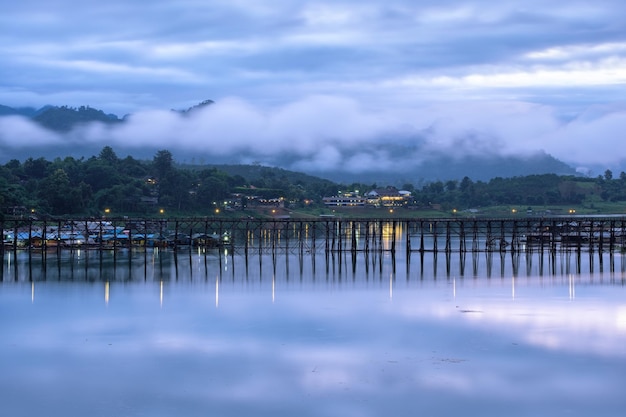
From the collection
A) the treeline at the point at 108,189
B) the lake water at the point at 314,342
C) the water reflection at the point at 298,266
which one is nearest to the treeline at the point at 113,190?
the treeline at the point at 108,189

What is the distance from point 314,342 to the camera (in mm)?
32938

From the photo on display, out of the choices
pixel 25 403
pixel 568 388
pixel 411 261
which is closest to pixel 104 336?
pixel 25 403

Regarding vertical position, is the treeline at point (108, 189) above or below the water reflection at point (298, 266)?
above

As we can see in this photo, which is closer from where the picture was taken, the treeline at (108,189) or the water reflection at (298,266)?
the water reflection at (298,266)

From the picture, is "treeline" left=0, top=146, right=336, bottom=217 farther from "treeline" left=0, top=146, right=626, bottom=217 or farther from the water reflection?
the water reflection

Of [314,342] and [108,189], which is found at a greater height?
[108,189]

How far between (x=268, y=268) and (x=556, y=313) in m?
25.4

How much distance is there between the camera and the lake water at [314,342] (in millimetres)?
24750

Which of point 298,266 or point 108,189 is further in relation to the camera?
point 108,189

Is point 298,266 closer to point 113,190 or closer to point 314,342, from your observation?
point 314,342

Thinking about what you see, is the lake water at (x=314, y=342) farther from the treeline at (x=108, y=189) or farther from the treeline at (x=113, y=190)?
the treeline at (x=108, y=189)

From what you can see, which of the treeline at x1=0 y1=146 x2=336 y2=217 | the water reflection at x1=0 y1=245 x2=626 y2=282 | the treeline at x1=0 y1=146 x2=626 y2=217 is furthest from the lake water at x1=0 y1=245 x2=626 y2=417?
the treeline at x1=0 y1=146 x2=336 y2=217

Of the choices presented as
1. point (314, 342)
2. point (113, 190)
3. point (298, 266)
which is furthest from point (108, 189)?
point (314, 342)

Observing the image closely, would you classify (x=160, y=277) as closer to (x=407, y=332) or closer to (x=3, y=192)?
(x=407, y=332)
